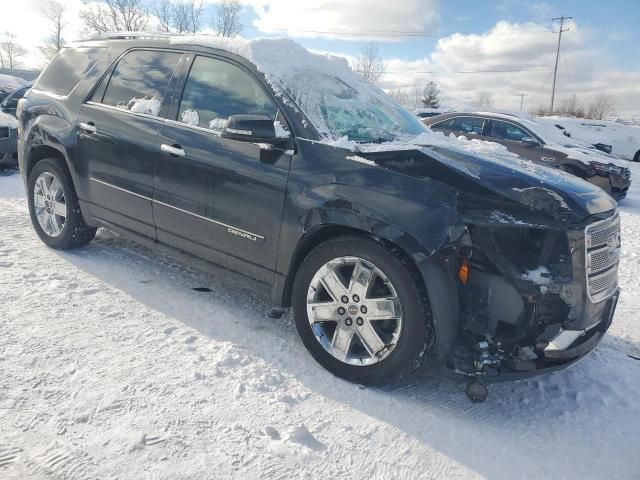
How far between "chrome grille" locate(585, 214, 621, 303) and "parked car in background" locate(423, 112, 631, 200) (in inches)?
251

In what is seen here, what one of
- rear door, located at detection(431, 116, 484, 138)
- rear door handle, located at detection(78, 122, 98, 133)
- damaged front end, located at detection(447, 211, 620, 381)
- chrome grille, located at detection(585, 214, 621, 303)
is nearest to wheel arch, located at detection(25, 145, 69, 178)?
rear door handle, located at detection(78, 122, 98, 133)

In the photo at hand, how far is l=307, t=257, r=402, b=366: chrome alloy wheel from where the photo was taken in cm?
267

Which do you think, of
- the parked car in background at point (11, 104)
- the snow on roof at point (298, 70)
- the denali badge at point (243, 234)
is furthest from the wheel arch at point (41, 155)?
the parked car in background at point (11, 104)

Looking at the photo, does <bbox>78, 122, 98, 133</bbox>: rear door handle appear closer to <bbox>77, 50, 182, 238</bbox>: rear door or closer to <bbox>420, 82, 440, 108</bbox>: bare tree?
<bbox>77, 50, 182, 238</bbox>: rear door

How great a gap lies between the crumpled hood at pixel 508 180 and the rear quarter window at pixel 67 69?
2.96m

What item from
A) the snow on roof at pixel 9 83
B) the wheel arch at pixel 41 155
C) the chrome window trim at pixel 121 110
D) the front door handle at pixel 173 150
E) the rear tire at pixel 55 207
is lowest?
the rear tire at pixel 55 207

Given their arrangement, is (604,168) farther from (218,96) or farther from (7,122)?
(7,122)

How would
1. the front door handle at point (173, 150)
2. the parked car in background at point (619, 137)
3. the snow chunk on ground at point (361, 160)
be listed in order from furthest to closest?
the parked car in background at point (619, 137) < the front door handle at point (173, 150) < the snow chunk on ground at point (361, 160)

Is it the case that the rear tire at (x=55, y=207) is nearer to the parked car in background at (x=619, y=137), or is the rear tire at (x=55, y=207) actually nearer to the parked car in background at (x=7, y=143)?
the parked car in background at (x=7, y=143)

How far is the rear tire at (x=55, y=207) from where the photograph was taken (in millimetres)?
4363

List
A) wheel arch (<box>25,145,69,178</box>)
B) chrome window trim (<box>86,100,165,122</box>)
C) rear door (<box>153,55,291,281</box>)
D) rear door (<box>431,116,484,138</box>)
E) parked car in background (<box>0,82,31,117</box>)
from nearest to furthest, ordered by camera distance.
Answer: rear door (<box>153,55,291,281</box>) < chrome window trim (<box>86,100,165,122</box>) < wheel arch (<box>25,145,69,178</box>) < rear door (<box>431,116,484,138</box>) < parked car in background (<box>0,82,31,117</box>)

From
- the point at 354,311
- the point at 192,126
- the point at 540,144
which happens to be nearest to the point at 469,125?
the point at 540,144

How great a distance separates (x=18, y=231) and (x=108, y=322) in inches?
99.4

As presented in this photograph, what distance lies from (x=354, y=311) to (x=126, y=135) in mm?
2284
